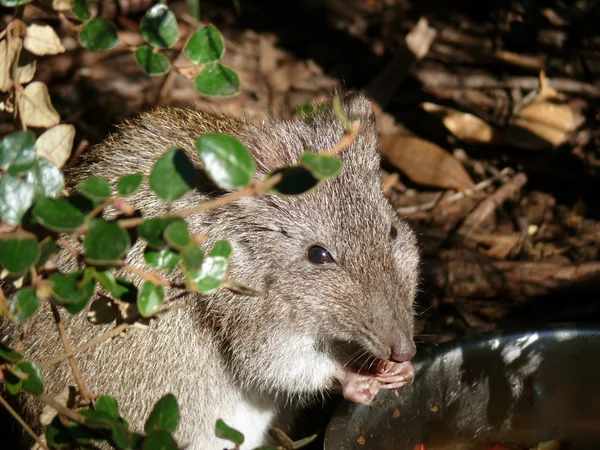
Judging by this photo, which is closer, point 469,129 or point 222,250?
point 222,250

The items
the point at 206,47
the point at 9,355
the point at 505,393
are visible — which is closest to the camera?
the point at 9,355

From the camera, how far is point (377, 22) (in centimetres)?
708

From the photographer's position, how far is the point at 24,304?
97.3 inches

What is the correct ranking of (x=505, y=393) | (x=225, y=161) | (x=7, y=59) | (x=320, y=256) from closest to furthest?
(x=225, y=161)
(x=7, y=59)
(x=320, y=256)
(x=505, y=393)

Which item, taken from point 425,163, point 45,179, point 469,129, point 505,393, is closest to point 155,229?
point 45,179

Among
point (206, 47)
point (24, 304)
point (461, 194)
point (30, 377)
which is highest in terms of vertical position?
point (206, 47)

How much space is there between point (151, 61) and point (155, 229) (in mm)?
744

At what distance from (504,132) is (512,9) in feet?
4.07

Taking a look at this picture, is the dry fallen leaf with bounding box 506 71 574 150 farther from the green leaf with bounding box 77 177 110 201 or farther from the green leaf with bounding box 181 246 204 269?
the green leaf with bounding box 77 177 110 201

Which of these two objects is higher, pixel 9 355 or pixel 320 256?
pixel 9 355

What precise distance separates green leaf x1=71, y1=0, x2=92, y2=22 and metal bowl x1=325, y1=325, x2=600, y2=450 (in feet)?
7.29

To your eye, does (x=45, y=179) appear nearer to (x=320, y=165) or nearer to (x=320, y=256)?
(x=320, y=165)

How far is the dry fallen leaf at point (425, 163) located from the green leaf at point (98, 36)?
3.46m

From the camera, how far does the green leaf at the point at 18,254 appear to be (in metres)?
2.34
